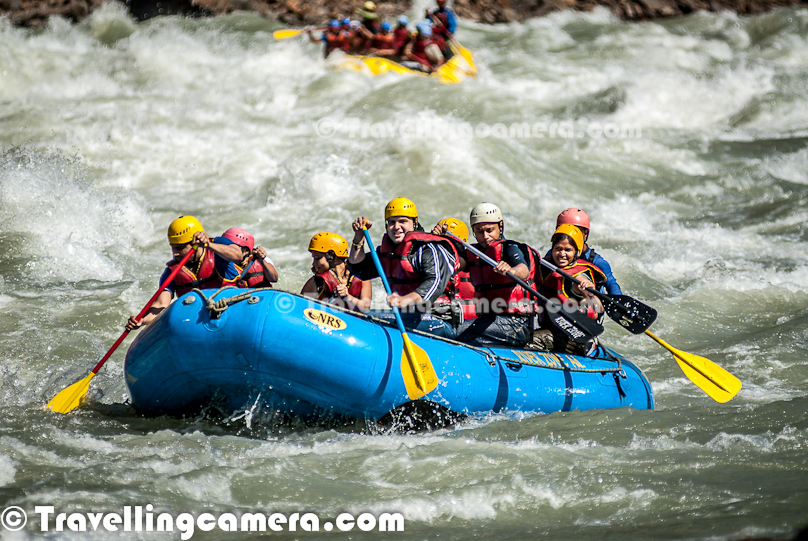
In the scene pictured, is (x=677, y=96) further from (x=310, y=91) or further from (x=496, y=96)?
(x=310, y=91)

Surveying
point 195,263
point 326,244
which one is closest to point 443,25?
point 326,244

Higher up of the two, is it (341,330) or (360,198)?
(341,330)

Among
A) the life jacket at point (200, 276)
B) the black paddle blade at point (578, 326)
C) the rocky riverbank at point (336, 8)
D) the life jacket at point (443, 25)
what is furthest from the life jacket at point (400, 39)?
the black paddle blade at point (578, 326)

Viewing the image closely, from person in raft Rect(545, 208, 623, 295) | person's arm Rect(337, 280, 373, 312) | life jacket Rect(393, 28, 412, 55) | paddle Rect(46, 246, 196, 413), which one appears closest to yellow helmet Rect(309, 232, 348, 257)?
person's arm Rect(337, 280, 373, 312)

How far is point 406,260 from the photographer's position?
15.3 ft

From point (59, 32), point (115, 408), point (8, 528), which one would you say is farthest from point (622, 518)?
point (59, 32)

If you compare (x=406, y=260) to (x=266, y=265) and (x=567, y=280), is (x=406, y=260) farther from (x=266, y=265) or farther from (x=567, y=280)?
(x=567, y=280)

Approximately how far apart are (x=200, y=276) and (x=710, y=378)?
138 inches

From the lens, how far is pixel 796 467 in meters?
3.69

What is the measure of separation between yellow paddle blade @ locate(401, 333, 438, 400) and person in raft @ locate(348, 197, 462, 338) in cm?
46

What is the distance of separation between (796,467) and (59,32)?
14526mm

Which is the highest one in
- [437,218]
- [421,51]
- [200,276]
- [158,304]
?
[421,51]

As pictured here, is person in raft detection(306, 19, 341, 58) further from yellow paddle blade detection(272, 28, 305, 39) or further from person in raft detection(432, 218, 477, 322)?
person in raft detection(432, 218, 477, 322)

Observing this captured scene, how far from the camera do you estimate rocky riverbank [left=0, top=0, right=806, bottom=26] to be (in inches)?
561
